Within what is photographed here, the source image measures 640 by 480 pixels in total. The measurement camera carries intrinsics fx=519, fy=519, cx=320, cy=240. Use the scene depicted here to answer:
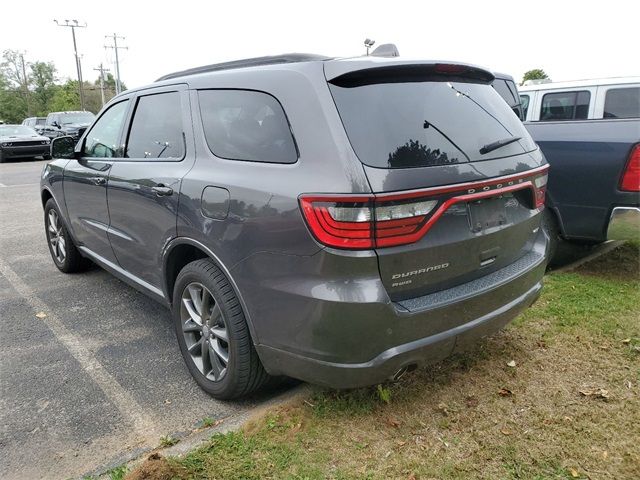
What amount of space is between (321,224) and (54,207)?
399 cm

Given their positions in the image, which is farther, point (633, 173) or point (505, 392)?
point (633, 173)

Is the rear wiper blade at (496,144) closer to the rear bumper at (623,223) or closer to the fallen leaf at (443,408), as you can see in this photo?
the fallen leaf at (443,408)

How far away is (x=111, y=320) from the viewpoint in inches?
162

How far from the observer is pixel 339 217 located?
2.14 metres

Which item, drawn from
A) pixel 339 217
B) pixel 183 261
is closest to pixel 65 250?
pixel 183 261

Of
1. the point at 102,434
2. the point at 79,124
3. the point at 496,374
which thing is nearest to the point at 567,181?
the point at 496,374

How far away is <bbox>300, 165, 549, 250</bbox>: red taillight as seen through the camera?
2125 millimetres

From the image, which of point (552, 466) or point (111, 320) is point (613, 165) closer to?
point (552, 466)

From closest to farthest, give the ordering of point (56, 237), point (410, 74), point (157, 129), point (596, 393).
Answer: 1. point (410, 74)
2. point (596, 393)
3. point (157, 129)
4. point (56, 237)

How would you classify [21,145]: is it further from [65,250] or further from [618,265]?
[618,265]

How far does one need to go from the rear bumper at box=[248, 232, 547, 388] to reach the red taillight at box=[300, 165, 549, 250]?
236 millimetres

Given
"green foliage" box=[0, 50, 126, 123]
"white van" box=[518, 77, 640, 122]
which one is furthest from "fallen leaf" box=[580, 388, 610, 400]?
"green foliage" box=[0, 50, 126, 123]

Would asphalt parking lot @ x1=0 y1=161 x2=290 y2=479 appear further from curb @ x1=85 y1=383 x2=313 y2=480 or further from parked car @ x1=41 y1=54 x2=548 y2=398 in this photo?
parked car @ x1=41 y1=54 x2=548 y2=398

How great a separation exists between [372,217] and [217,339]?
49.9 inches
